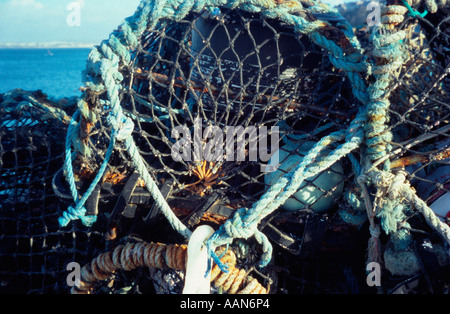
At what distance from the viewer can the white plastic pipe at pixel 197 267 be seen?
1280 millimetres

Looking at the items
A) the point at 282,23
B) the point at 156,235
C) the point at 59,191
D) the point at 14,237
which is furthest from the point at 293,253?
the point at 14,237

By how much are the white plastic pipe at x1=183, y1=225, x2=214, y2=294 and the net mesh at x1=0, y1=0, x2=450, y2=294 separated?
6.6 inches

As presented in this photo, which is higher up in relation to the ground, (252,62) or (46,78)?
(46,78)

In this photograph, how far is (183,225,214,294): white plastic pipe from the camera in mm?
1280

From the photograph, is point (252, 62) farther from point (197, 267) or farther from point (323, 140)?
point (197, 267)

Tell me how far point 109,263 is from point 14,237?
0.67 m

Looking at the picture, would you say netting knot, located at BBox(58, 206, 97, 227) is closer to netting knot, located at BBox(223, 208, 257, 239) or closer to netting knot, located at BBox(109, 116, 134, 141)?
netting knot, located at BBox(109, 116, 134, 141)

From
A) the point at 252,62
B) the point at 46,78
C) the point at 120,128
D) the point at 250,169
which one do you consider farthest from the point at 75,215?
the point at 46,78

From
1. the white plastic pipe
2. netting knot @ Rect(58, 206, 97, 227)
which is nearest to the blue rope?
netting knot @ Rect(58, 206, 97, 227)

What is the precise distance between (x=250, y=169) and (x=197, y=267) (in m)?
0.68

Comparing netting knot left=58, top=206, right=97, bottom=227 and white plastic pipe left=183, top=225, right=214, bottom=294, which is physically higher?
netting knot left=58, top=206, right=97, bottom=227

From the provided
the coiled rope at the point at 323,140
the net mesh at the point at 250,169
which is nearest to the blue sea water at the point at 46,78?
the coiled rope at the point at 323,140

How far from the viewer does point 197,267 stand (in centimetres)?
130

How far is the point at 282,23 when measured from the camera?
4.81ft
